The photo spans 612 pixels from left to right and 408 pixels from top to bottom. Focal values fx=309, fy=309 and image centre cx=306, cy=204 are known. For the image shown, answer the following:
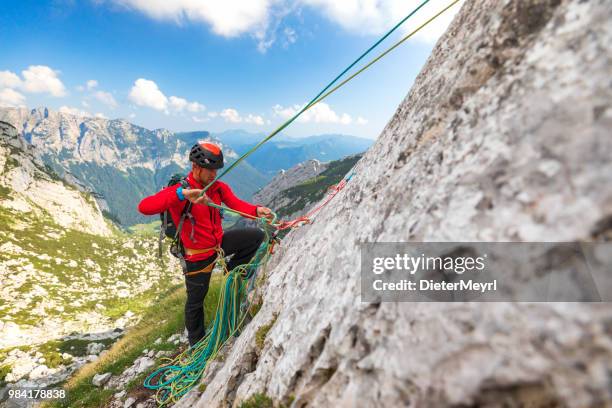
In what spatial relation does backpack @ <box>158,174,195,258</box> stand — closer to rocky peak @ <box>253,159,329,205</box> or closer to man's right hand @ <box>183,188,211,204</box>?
man's right hand @ <box>183,188,211,204</box>

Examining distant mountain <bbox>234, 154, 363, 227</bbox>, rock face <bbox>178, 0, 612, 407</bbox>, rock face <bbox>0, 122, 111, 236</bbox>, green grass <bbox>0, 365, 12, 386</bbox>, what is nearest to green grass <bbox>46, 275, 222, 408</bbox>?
rock face <bbox>178, 0, 612, 407</bbox>

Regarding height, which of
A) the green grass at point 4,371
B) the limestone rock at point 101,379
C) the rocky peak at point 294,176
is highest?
the rocky peak at point 294,176

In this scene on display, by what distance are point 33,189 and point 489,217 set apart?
451 ft

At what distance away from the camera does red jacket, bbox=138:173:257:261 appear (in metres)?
6.54

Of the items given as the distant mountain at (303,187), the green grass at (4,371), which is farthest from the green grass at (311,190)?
the green grass at (4,371)

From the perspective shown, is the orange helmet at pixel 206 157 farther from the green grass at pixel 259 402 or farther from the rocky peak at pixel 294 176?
the rocky peak at pixel 294 176

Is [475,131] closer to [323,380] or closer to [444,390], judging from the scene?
[444,390]

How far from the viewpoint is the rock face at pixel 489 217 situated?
1963mm

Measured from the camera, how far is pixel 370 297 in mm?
3270

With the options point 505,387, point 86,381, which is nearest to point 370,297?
point 505,387

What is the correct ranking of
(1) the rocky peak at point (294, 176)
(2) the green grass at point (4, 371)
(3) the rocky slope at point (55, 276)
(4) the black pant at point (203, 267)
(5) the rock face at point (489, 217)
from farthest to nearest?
(1) the rocky peak at point (294, 176)
(3) the rocky slope at point (55, 276)
(2) the green grass at point (4, 371)
(4) the black pant at point (203, 267)
(5) the rock face at point (489, 217)

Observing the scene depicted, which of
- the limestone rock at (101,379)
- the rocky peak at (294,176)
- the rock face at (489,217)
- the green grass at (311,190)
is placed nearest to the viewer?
the rock face at (489,217)

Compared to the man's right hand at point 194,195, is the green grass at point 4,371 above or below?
below

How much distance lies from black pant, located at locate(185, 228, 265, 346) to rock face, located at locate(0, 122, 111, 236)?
114 meters
